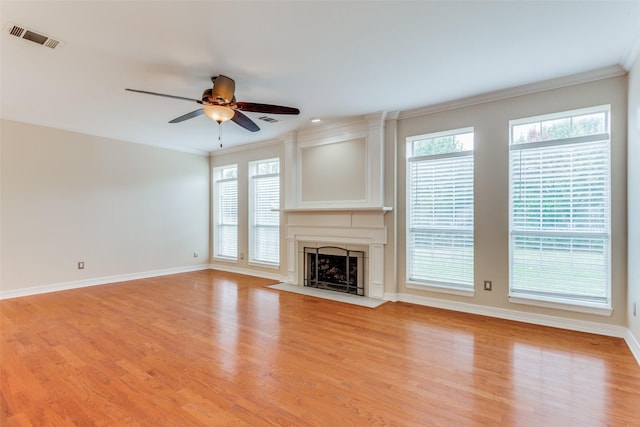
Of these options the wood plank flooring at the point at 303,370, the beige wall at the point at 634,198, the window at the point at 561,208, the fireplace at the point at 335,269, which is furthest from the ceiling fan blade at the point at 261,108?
the beige wall at the point at 634,198

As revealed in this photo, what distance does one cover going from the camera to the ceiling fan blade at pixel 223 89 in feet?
9.96

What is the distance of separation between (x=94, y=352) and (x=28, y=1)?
9.02ft

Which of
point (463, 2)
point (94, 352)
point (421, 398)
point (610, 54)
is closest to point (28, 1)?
point (94, 352)

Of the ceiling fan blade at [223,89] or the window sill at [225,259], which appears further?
the window sill at [225,259]

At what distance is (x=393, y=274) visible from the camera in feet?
14.9

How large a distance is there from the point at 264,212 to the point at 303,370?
4138mm

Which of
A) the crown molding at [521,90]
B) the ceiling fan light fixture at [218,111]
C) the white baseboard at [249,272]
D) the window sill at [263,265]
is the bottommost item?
the white baseboard at [249,272]

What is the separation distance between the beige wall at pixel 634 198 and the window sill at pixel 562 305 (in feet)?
0.65

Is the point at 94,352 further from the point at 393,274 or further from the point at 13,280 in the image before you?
the point at 393,274

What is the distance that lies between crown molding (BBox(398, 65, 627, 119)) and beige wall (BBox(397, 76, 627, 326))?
50 millimetres

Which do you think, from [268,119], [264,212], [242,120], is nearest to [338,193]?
[268,119]

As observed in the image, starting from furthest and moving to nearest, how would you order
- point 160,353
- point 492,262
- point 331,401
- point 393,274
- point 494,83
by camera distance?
1. point 393,274
2. point 492,262
3. point 494,83
4. point 160,353
5. point 331,401

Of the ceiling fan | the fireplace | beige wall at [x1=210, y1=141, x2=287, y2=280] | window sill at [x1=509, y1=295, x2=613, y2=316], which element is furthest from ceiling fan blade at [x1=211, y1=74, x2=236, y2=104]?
window sill at [x1=509, y1=295, x2=613, y2=316]

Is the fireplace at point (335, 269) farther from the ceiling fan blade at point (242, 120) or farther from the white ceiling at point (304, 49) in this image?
the ceiling fan blade at point (242, 120)
